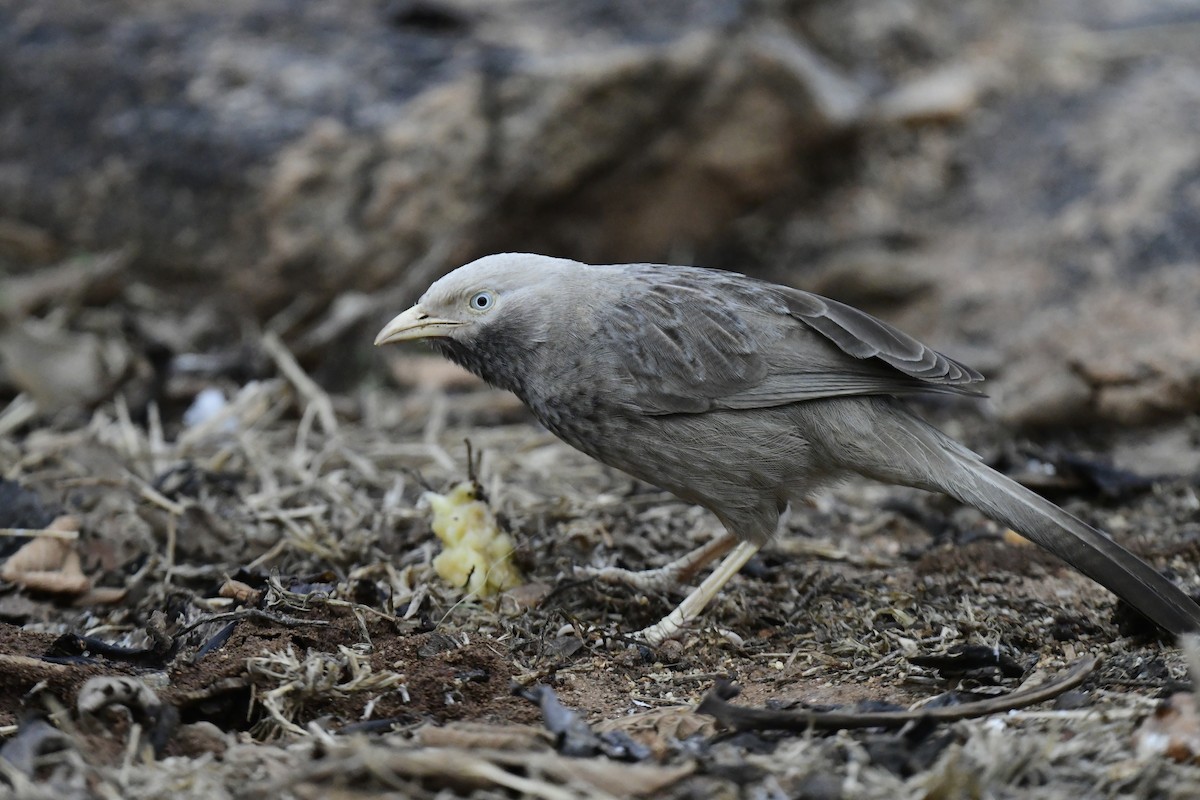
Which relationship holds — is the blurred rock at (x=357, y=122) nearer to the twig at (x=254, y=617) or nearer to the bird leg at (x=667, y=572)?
the bird leg at (x=667, y=572)

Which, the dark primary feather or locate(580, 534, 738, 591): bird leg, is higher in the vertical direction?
the dark primary feather

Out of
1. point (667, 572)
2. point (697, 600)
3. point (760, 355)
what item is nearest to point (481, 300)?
point (760, 355)

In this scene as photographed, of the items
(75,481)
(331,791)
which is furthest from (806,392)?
(75,481)

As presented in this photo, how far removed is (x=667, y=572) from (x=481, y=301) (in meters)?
1.28

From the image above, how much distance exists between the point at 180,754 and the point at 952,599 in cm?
273

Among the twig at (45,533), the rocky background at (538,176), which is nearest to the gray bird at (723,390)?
the twig at (45,533)

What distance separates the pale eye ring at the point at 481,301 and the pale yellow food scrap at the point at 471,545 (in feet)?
2.23

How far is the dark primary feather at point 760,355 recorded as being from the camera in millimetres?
4512

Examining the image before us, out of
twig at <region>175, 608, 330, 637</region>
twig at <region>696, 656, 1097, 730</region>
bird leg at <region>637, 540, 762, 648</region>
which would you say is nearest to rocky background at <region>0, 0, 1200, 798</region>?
bird leg at <region>637, 540, 762, 648</region>

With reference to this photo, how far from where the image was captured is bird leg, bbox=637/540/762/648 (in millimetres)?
4379

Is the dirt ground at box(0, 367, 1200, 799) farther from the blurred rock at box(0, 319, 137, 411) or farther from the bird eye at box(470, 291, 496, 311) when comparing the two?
the bird eye at box(470, 291, 496, 311)

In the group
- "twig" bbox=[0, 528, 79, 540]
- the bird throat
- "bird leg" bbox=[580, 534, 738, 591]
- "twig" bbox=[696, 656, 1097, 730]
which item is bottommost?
"twig" bbox=[0, 528, 79, 540]

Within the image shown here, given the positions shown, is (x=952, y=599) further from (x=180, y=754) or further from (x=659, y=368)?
(x=180, y=754)

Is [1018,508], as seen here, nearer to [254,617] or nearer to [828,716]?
[828,716]
